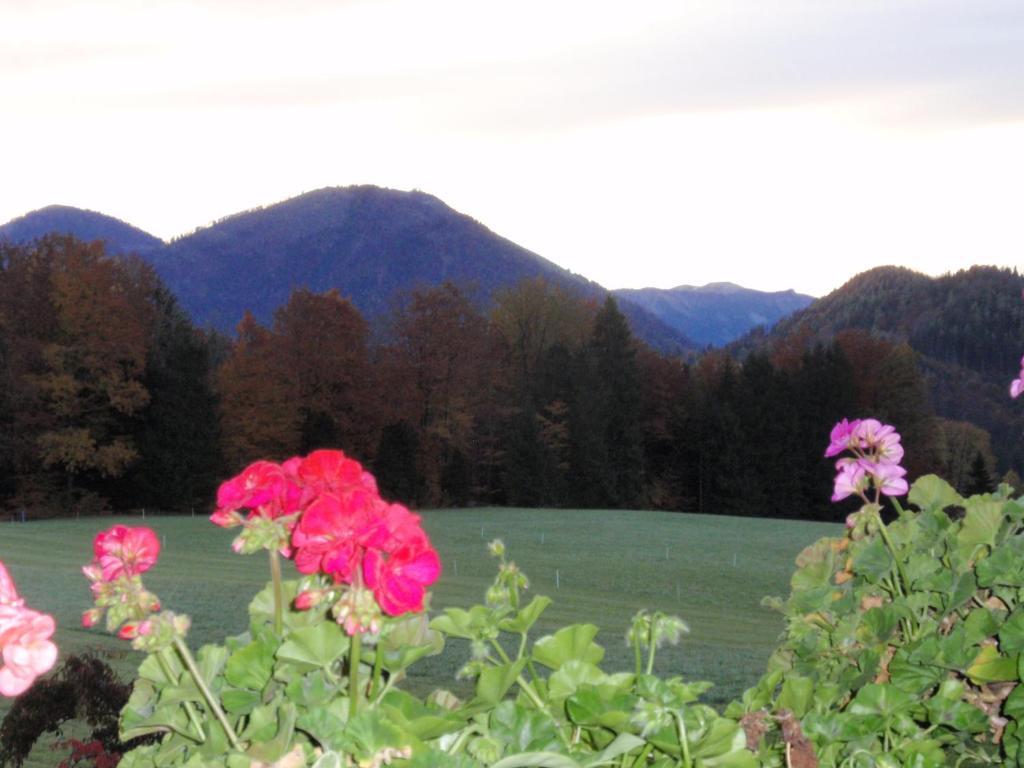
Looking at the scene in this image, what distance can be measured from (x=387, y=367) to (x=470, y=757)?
32.5 meters

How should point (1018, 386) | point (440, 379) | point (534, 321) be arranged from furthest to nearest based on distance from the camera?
1. point (534, 321)
2. point (440, 379)
3. point (1018, 386)

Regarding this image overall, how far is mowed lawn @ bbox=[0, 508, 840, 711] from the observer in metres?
11.3

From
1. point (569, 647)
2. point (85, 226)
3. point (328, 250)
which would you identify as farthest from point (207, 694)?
point (85, 226)

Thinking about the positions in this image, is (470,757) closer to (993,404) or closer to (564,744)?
(564,744)

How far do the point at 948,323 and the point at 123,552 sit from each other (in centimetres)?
9208

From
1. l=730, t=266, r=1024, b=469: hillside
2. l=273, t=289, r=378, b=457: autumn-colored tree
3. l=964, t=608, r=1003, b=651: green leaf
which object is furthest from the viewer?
l=730, t=266, r=1024, b=469: hillside

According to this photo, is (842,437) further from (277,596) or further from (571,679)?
(277,596)

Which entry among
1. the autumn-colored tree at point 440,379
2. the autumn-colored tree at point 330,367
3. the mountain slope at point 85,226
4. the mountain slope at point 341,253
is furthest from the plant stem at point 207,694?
the mountain slope at point 85,226

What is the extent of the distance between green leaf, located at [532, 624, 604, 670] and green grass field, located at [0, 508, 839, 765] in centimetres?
726

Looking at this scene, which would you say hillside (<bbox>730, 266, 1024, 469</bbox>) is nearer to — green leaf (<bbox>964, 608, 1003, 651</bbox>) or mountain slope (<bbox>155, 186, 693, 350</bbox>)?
mountain slope (<bbox>155, 186, 693, 350</bbox>)

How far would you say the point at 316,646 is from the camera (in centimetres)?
111

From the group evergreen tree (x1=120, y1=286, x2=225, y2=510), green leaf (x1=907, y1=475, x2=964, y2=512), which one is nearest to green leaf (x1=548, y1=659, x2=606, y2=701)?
green leaf (x1=907, y1=475, x2=964, y2=512)

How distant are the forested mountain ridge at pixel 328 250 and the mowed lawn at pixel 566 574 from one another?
352 ft

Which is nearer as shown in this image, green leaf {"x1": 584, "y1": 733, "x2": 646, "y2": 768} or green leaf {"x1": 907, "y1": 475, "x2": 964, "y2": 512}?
green leaf {"x1": 584, "y1": 733, "x2": 646, "y2": 768}
